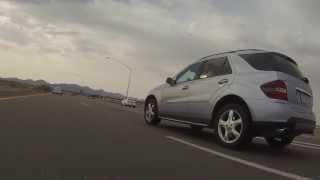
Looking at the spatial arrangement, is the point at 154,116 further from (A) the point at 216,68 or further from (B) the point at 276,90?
(B) the point at 276,90

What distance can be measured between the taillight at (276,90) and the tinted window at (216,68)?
1.22 m

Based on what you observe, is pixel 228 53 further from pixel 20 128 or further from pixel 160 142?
pixel 20 128

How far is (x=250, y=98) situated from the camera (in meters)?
8.86

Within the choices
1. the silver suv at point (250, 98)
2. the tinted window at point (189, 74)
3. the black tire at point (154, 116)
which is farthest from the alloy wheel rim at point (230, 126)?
the black tire at point (154, 116)

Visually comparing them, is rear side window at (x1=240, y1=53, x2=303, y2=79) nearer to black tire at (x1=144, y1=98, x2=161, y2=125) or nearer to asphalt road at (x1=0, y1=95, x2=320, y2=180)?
asphalt road at (x1=0, y1=95, x2=320, y2=180)

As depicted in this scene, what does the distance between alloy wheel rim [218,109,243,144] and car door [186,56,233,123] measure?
0.61 metres

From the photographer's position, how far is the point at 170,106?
39.5ft

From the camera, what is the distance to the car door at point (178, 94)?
11305mm

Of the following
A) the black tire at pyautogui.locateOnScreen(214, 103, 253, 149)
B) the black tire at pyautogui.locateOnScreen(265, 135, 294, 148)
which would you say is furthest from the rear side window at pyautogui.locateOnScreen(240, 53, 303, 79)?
the black tire at pyautogui.locateOnScreen(265, 135, 294, 148)

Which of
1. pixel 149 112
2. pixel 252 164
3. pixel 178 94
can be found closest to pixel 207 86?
pixel 178 94

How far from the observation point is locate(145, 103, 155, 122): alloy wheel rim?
1324cm

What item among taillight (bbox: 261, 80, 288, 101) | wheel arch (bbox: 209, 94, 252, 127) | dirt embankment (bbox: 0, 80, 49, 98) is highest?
dirt embankment (bbox: 0, 80, 49, 98)

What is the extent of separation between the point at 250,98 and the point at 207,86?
155 centimetres

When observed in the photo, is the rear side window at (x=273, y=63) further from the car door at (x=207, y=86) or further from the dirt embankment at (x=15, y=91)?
the dirt embankment at (x=15, y=91)
